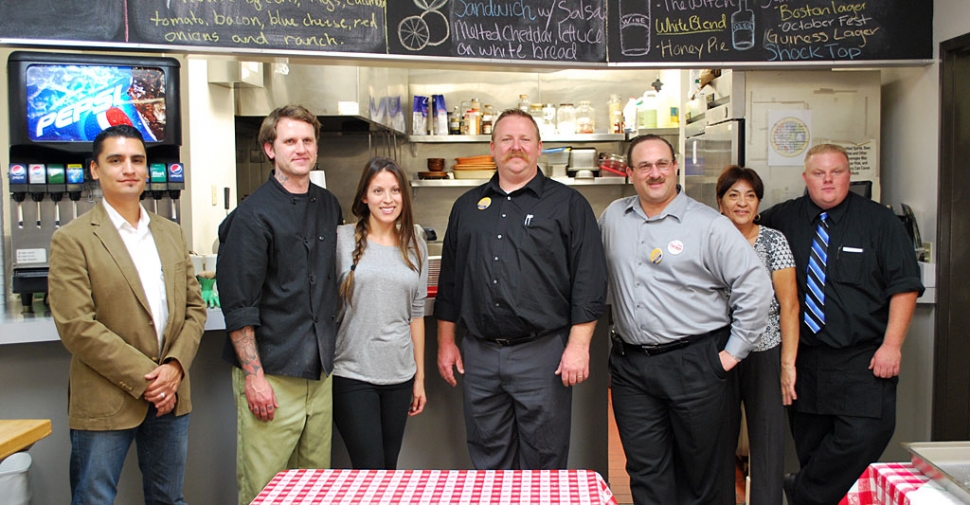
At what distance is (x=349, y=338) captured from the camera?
273 centimetres

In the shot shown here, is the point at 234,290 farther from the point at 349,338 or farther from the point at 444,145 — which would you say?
the point at 444,145

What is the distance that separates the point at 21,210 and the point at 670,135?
480cm

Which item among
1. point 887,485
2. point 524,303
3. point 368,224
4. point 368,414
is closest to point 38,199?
point 368,224

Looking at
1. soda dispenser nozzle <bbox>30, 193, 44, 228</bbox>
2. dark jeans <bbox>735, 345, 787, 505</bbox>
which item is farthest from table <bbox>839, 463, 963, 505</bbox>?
soda dispenser nozzle <bbox>30, 193, 44, 228</bbox>

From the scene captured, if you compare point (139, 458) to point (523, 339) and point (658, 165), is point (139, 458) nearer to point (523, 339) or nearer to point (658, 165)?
point (523, 339)

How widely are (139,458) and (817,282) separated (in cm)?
262

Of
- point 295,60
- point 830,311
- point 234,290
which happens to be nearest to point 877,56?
point 830,311

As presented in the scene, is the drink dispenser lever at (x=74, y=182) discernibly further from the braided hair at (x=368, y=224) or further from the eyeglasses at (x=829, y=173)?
the eyeglasses at (x=829, y=173)

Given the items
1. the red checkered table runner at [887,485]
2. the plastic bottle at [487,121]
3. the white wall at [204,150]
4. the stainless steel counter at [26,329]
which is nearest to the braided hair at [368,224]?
the stainless steel counter at [26,329]

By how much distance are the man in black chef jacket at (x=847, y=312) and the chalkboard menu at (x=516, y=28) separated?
0.78 meters

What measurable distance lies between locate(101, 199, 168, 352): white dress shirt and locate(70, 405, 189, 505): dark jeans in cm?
29

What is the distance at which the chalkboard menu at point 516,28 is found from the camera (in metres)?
3.20

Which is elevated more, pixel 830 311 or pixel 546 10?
pixel 546 10

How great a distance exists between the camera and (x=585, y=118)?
6.96m
